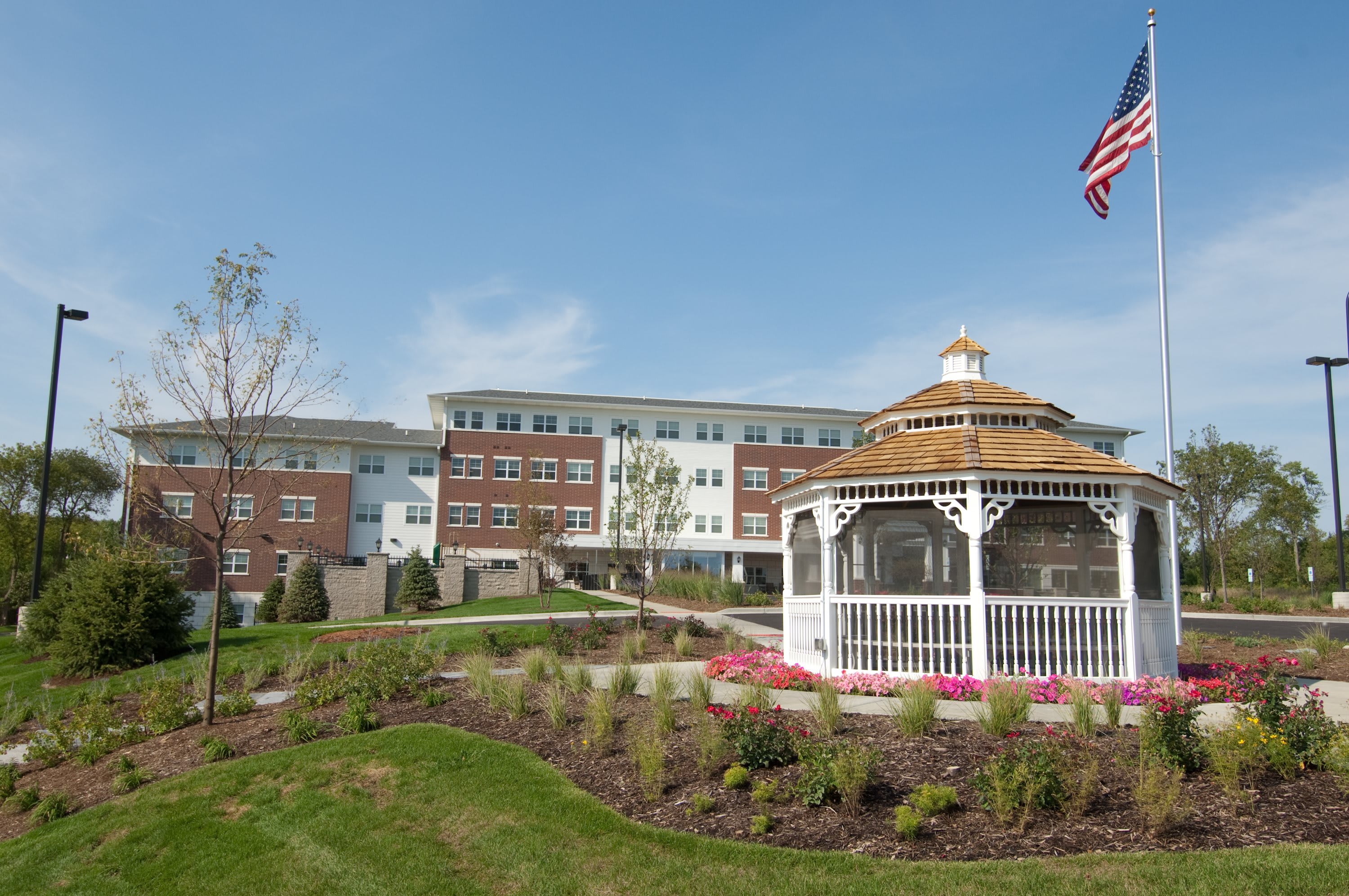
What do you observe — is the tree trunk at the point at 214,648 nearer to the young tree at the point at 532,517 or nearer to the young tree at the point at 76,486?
the young tree at the point at 532,517

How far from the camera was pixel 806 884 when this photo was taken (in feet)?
20.4

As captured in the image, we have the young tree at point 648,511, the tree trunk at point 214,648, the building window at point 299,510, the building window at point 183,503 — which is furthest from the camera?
the building window at point 299,510

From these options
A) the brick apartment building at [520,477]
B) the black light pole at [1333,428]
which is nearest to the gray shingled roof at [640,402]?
the brick apartment building at [520,477]

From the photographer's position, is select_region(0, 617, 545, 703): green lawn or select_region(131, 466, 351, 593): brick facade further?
select_region(131, 466, 351, 593): brick facade

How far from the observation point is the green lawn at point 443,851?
6043 mm

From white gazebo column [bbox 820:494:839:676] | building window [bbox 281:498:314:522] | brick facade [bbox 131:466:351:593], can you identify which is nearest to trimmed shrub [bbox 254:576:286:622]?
brick facade [bbox 131:466:351:593]

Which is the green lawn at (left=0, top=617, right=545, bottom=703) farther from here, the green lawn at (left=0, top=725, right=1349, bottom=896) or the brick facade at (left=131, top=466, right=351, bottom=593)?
the brick facade at (left=131, top=466, right=351, bottom=593)

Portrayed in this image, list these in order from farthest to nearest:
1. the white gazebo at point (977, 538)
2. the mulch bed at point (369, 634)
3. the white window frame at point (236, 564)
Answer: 1. the white window frame at point (236, 564)
2. the mulch bed at point (369, 634)
3. the white gazebo at point (977, 538)

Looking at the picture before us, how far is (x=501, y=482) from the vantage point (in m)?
51.6

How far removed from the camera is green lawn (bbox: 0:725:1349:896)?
6043mm

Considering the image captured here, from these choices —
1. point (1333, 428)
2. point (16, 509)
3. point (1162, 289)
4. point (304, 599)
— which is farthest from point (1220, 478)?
point (16, 509)

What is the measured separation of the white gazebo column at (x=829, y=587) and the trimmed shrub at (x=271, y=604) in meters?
32.6

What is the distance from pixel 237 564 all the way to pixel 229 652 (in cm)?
3290

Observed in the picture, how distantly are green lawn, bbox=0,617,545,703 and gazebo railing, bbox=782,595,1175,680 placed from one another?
7372 mm
